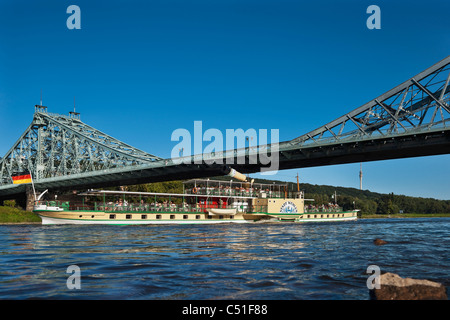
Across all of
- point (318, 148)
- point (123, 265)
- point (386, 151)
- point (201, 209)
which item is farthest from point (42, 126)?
point (123, 265)

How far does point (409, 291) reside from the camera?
944 cm

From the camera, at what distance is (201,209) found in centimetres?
5756

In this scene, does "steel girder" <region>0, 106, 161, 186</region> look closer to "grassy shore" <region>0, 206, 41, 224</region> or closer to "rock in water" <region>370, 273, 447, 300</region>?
"grassy shore" <region>0, 206, 41, 224</region>

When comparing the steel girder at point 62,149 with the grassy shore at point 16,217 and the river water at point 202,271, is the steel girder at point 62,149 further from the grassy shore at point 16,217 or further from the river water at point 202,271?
the river water at point 202,271

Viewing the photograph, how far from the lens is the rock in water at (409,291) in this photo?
30.8 feet

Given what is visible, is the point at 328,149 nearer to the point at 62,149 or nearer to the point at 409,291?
the point at 409,291

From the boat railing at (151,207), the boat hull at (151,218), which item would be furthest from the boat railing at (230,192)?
the boat hull at (151,218)

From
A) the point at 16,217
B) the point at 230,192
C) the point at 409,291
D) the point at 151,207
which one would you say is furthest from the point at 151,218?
the point at 409,291

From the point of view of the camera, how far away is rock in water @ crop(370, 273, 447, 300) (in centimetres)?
939

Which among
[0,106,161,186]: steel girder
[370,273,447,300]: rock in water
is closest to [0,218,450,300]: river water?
[370,273,447,300]: rock in water
